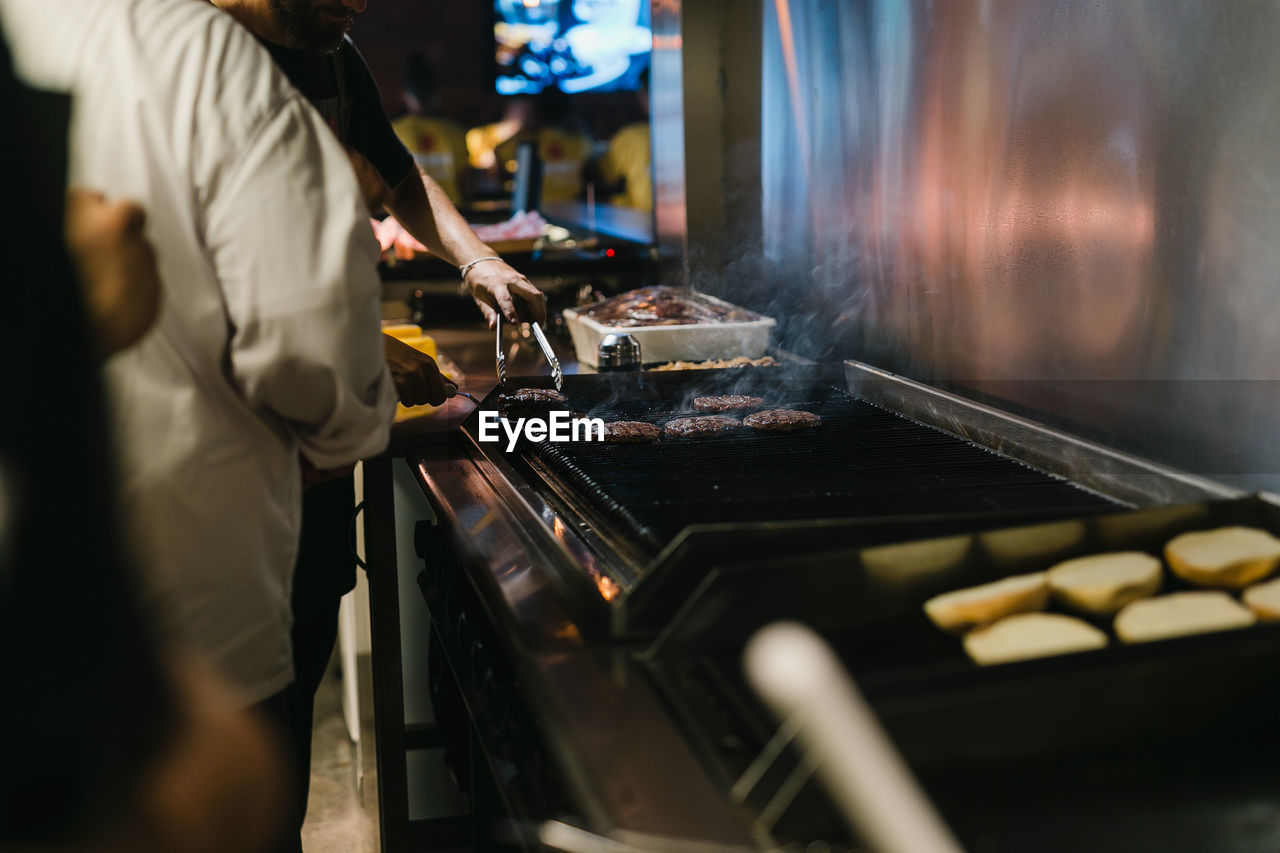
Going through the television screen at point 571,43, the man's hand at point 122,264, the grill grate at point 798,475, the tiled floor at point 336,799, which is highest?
the television screen at point 571,43

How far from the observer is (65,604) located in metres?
0.48

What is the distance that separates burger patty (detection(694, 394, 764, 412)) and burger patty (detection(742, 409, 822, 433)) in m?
0.11

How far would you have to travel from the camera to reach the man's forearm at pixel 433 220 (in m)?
2.48

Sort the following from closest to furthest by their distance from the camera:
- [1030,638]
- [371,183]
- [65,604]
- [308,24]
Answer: [65,604] → [1030,638] → [308,24] → [371,183]

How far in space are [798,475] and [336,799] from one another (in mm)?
1792

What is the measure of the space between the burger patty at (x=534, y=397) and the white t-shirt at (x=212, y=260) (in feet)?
2.93

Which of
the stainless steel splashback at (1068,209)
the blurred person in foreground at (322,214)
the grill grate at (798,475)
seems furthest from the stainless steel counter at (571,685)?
the stainless steel splashback at (1068,209)

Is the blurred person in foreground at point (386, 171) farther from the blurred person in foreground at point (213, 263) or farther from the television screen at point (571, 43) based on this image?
the television screen at point (571, 43)

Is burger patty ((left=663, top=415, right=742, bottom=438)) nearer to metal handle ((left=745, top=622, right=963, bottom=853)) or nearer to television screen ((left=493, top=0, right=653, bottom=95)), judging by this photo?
metal handle ((left=745, top=622, right=963, bottom=853))

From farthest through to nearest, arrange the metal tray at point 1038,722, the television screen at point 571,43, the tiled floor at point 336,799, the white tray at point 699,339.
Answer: the television screen at point 571,43
the white tray at point 699,339
the tiled floor at point 336,799
the metal tray at point 1038,722

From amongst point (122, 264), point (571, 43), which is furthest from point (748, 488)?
point (571, 43)

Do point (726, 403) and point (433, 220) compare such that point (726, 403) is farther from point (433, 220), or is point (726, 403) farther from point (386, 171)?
point (386, 171)

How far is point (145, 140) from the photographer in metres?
1.07

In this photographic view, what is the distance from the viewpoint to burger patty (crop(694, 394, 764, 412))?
85.4 inches
